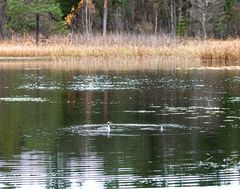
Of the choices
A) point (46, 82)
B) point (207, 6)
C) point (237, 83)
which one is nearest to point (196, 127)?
point (237, 83)

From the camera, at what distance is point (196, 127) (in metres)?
13.2

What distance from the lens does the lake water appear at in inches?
358

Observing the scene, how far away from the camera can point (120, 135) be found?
12.2 meters

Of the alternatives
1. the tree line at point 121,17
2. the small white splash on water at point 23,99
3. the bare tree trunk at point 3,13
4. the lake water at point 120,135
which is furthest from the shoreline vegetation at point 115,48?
the small white splash on water at point 23,99

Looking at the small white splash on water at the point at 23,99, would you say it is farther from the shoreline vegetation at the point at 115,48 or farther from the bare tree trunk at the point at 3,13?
the bare tree trunk at the point at 3,13

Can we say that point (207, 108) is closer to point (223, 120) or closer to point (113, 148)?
point (223, 120)

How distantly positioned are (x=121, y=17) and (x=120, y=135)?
54359 mm

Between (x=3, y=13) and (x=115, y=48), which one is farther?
(x=3, y=13)

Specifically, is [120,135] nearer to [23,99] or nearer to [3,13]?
[23,99]

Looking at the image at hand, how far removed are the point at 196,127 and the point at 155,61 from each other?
74.8 ft

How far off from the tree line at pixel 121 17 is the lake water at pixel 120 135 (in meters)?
28.6

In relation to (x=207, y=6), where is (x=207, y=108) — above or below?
below

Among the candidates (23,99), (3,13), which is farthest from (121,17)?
(23,99)

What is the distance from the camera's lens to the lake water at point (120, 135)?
9090 millimetres
